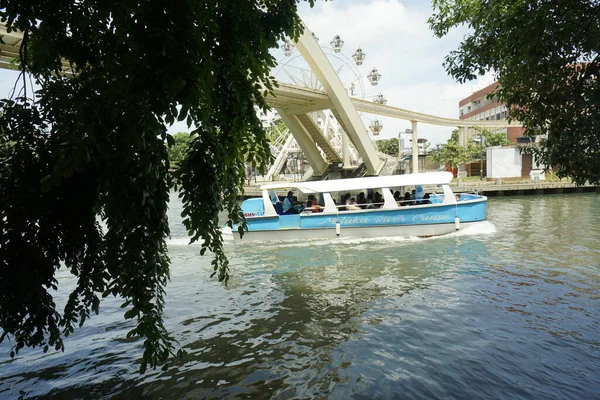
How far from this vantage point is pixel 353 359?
5395 mm

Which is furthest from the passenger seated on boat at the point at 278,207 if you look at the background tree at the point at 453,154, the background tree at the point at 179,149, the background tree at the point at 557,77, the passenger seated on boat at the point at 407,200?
the background tree at the point at 453,154

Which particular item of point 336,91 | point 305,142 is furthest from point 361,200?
point 305,142

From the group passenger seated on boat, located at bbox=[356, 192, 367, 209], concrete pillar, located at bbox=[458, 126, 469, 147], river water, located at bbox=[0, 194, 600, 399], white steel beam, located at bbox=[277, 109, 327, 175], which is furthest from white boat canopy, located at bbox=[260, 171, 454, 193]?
concrete pillar, located at bbox=[458, 126, 469, 147]

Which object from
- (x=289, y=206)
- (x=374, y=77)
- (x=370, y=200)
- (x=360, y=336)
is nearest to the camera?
(x=360, y=336)

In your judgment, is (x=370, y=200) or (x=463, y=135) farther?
(x=463, y=135)

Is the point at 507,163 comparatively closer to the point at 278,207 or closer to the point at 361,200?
the point at 361,200

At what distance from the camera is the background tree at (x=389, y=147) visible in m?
83.5

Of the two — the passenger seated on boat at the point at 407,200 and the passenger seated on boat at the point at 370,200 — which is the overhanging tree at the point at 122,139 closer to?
the passenger seated on boat at the point at 407,200

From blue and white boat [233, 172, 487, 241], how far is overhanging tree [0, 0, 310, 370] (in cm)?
1075

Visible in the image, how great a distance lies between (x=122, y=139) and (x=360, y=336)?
4.69 m

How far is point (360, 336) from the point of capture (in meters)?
6.14

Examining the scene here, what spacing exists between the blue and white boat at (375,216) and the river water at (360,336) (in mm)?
3360

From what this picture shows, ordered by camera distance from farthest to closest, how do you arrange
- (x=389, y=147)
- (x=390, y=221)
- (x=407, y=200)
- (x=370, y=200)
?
(x=389, y=147)
(x=370, y=200)
(x=407, y=200)
(x=390, y=221)

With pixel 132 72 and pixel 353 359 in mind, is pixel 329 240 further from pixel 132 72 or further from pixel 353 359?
pixel 132 72
